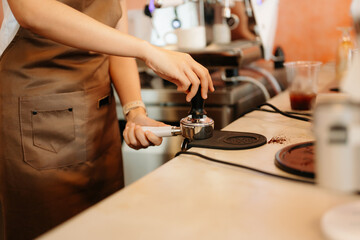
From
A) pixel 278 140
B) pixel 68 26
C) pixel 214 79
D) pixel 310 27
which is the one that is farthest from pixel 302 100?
pixel 310 27

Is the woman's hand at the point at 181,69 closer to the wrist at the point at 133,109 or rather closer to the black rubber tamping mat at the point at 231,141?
the black rubber tamping mat at the point at 231,141

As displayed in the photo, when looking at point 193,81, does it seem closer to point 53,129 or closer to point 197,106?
point 197,106

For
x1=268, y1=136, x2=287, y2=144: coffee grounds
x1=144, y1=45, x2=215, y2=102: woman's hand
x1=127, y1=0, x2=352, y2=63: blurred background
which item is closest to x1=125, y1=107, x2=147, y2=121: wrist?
x1=144, y1=45, x2=215, y2=102: woman's hand

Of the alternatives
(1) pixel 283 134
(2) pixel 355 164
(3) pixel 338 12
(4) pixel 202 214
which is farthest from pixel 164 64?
(3) pixel 338 12

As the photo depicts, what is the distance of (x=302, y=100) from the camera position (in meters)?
1.32

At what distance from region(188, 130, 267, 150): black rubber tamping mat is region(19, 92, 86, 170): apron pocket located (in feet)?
1.36

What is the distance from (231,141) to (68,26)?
453mm

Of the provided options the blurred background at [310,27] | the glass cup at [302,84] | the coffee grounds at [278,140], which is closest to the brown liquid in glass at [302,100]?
the glass cup at [302,84]

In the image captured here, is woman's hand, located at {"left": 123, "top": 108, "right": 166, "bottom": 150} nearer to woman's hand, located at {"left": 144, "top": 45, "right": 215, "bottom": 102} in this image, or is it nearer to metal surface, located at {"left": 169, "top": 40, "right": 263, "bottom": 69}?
woman's hand, located at {"left": 144, "top": 45, "right": 215, "bottom": 102}

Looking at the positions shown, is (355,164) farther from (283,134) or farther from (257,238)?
(283,134)

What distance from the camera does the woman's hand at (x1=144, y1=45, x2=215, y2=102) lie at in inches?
37.0

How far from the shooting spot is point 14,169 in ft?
3.79

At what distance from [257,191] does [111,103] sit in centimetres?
77

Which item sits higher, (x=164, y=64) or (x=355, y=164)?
(x=164, y=64)
